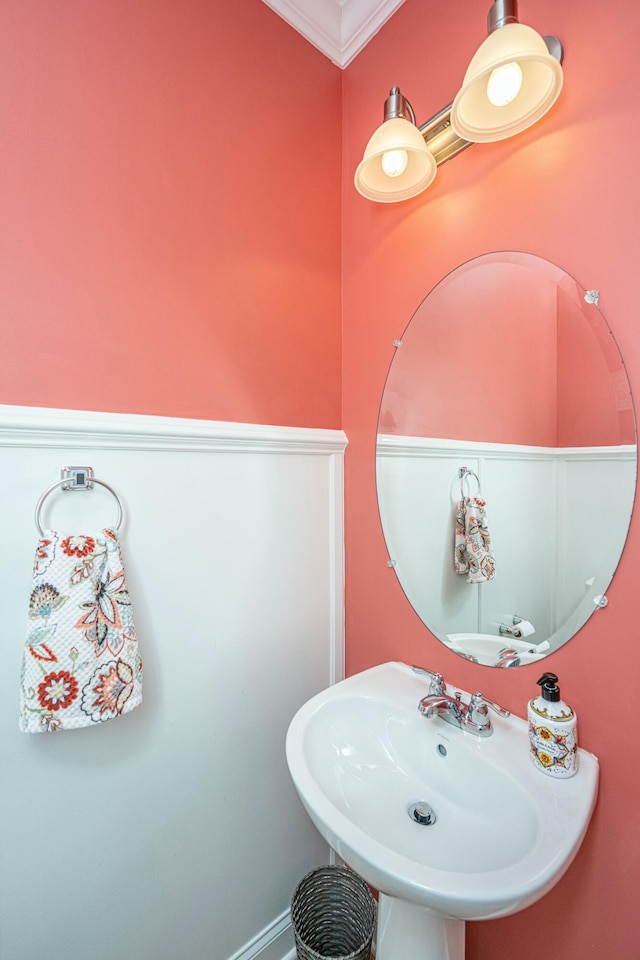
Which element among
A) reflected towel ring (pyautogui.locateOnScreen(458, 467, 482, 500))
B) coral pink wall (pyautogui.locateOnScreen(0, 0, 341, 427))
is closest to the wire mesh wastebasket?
reflected towel ring (pyautogui.locateOnScreen(458, 467, 482, 500))

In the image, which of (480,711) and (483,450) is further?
(483,450)

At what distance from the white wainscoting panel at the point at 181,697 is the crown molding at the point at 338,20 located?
1125 millimetres

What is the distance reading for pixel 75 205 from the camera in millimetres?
841

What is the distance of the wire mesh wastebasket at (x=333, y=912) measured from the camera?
1087 millimetres

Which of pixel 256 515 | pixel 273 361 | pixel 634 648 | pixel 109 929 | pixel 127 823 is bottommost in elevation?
pixel 109 929

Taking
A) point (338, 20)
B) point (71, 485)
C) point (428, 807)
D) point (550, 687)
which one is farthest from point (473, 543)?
point (338, 20)

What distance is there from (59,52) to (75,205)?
0.28 meters

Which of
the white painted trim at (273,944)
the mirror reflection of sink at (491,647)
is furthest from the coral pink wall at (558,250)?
the white painted trim at (273,944)

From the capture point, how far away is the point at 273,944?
1147 mm

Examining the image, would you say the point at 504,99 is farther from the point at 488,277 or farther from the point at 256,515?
the point at 256,515

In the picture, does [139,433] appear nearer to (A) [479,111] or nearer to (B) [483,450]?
(B) [483,450]

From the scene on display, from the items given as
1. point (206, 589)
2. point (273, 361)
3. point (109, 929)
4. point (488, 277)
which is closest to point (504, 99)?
point (488, 277)

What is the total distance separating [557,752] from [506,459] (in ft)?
1.76

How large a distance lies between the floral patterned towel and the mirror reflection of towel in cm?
72
